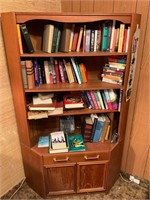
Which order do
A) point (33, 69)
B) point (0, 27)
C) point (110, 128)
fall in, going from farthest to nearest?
point (110, 128), point (33, 69), point (0, 27)

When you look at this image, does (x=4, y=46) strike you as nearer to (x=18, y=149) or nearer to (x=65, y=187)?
(x=18, y=149)

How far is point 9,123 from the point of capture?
1.54 m

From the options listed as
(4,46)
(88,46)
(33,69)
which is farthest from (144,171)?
(4,46)

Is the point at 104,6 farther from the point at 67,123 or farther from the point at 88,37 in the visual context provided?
the point at 67,123

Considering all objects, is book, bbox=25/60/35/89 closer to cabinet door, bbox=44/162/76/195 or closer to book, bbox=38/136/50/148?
book, bbox=38/136/50/148

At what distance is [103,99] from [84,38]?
20.9 inches

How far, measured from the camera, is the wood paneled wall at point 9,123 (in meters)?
1.35

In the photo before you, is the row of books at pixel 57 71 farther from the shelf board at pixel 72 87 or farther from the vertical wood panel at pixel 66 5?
the vertical wood panel at pixel 66 5

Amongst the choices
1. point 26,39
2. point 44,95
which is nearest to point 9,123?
point 44,95

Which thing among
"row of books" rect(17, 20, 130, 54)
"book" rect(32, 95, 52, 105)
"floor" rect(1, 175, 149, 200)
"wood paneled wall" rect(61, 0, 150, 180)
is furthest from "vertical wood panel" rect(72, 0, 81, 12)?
"floor" rect(1, 175, 149, 200)

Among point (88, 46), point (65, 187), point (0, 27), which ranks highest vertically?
point (0, 27)

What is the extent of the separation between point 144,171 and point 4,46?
1.79 metres

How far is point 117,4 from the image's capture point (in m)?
1.42

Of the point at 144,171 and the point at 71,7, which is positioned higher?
the point at 71,7
